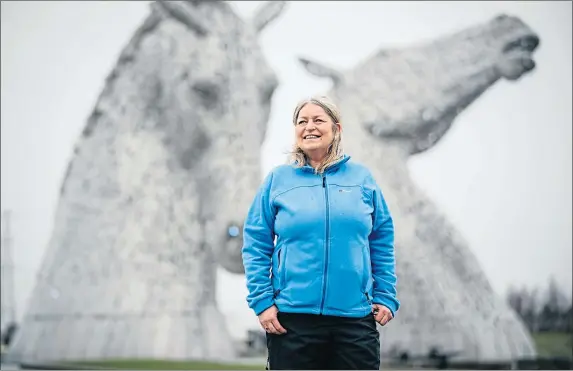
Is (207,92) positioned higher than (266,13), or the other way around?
(266,13)

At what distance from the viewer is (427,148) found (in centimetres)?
380

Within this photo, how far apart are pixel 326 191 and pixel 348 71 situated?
2.70 metres

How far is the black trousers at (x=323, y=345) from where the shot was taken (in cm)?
105

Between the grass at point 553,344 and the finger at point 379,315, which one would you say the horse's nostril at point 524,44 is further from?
the finger at point 379,315

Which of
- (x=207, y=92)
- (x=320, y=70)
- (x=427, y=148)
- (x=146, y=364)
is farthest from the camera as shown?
(x=427, y=148)

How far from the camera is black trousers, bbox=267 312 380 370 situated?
41.4 inches

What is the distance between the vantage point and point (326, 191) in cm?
110

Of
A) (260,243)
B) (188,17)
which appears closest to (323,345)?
(260,243)

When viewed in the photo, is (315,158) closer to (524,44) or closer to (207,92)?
(207,92)

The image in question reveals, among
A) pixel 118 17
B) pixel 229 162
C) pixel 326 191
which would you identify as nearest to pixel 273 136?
pixel 229 162

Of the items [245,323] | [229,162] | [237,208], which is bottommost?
[245,323]

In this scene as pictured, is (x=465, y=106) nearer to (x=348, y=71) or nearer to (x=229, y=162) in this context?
(x=348, y=71)

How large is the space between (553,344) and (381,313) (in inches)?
115

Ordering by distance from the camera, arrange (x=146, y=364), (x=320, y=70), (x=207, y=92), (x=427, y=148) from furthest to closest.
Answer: (x=427, y=148) < (x=320, y=70) < (x=207, y=92) < (x=146, y=364)
